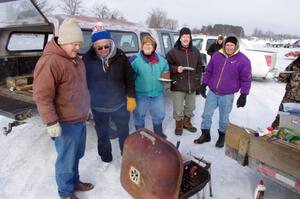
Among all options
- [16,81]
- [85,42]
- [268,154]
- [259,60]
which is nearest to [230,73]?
[268,154]

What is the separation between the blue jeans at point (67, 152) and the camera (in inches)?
99.7

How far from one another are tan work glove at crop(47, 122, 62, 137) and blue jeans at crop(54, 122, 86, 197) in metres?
0.18

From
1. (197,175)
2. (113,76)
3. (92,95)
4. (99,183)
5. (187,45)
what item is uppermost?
Result: (187,45)

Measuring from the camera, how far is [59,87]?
2387mm

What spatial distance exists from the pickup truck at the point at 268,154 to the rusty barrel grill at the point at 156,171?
1.68ft

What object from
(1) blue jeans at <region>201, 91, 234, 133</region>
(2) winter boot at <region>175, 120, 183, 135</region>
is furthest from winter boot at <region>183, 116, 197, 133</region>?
(1) blue jeans at <region>201, 91, 234, 133</region>

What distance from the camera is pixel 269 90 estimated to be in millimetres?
8844

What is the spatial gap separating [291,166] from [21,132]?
13.7ft

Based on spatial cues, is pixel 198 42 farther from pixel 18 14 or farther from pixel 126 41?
pixel 18 14

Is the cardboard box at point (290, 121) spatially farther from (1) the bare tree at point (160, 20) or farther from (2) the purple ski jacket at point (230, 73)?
(1) the bare tree at point (160, 20)

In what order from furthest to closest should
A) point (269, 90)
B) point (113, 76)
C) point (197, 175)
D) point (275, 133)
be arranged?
point (269, 90) < point (113, 76) < point (275, 133) < point (197, 175)

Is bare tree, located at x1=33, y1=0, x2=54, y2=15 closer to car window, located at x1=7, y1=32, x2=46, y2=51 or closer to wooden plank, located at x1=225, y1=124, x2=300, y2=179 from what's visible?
car window, located at x1=7, y1=32, x2=46, y2=51

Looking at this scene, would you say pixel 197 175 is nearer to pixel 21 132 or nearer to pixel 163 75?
pixel 163 75

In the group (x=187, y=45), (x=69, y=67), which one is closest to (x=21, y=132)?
(x=69, y=67)
